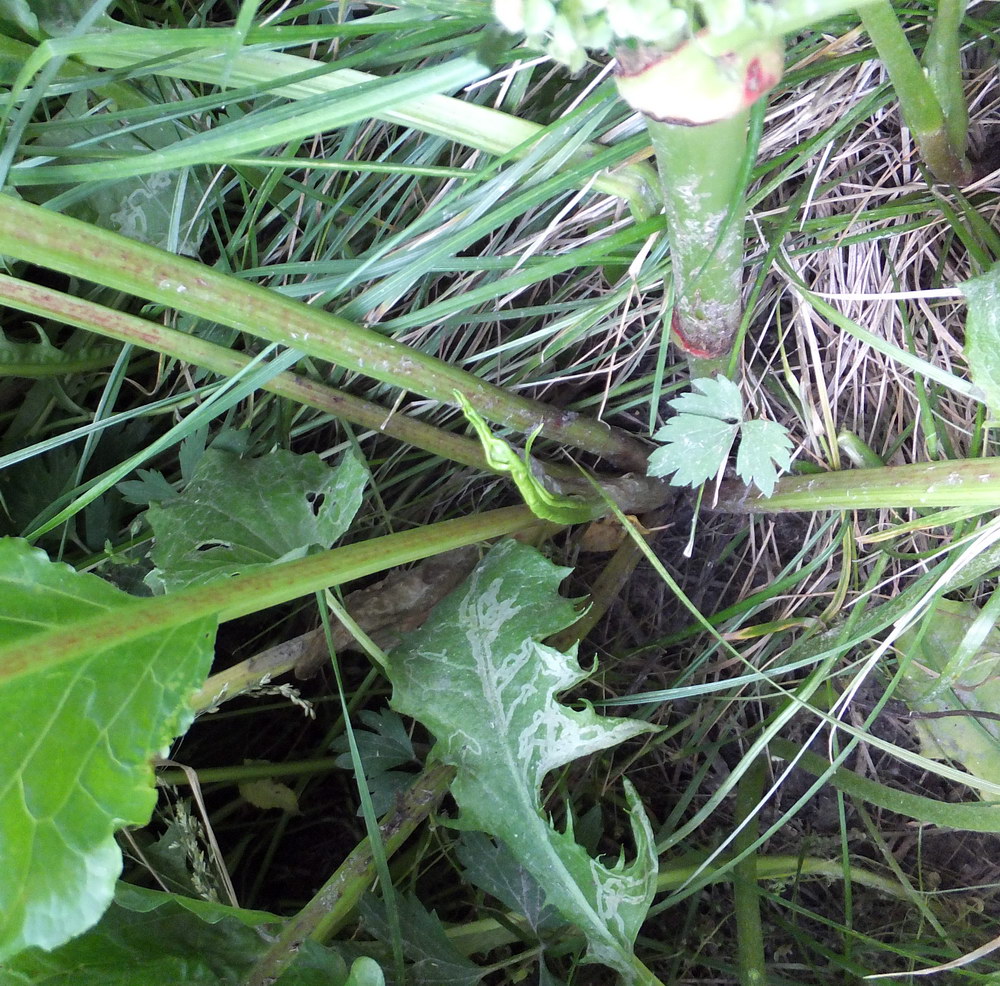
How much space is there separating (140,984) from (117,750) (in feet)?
0.91

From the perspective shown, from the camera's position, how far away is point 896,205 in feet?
2.79

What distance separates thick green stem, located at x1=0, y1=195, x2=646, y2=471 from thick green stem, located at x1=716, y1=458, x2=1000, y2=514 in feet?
0.89

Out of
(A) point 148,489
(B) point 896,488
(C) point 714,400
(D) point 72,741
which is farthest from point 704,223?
(A) point 148,489

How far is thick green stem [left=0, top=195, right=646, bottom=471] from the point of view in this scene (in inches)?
23.6

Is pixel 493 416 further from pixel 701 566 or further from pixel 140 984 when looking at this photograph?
pixel 140 984

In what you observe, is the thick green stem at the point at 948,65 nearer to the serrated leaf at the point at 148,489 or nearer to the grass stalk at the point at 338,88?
the grass stalk at the point at 338,88

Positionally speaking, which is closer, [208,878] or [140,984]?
[140,984]

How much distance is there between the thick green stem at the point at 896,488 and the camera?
2.33 ft

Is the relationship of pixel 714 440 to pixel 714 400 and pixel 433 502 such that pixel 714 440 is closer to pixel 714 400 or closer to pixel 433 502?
pixel 714 400

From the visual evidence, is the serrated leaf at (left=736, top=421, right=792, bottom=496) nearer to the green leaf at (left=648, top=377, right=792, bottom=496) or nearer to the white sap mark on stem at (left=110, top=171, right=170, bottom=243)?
the green leaf at (left=648, top=377, right=792, bottom=496)

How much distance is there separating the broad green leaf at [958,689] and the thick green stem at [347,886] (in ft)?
1.84

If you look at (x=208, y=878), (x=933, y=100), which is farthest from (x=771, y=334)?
(x=208, y=878)

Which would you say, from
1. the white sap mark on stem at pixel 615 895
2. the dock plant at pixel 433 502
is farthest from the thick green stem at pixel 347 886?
the white sap mark on stem at pixel 615 895

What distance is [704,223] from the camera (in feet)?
1.87
